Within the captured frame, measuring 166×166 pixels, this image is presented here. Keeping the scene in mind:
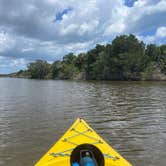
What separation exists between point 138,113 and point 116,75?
192ft

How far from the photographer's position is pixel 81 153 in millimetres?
4367

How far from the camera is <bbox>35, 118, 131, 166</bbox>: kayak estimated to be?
4.29 meters

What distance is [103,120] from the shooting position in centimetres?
1154

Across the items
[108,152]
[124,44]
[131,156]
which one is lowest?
[131,156]

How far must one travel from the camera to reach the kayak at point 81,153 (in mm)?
4285

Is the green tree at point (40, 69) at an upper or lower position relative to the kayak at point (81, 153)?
upper

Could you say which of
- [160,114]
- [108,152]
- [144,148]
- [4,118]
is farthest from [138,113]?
[108,152]

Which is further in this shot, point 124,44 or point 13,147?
point 124,44

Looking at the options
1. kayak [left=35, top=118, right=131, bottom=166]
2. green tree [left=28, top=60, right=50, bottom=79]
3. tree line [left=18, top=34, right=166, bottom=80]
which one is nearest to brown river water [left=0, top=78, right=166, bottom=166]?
kayak [left=35, top=118, right=131, bottom=166]

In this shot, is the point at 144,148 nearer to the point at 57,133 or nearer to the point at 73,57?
the point at 57,133

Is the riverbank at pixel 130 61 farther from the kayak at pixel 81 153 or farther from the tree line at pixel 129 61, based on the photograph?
the kayak at pixel 81 153

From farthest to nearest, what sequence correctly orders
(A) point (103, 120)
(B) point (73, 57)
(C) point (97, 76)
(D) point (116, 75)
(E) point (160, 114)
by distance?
1. (B) point (73, 57)
2. (C) point (97, 76)
3. (D) point (116, 75)
4. (E) point (160, 114)
5. (A) point (103, 120)

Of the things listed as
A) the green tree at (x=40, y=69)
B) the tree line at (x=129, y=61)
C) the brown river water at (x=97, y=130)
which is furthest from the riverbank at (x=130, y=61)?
the brown river water at (x=97, y=130)

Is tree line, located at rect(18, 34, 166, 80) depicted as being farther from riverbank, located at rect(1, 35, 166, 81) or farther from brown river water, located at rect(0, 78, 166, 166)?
brown river water, located at rect(0, 78, 166, 166)
